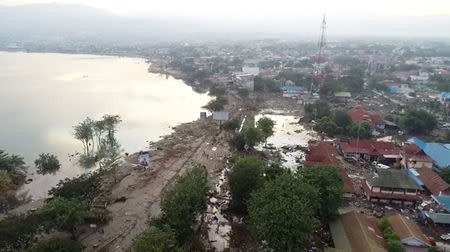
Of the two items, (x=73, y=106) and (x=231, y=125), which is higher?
(x=231, y=125)

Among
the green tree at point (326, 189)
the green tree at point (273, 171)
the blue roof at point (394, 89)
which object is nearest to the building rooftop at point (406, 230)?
the green tree at point (326, 189)

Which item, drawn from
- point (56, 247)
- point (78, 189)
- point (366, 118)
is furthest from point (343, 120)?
point (56, 247)

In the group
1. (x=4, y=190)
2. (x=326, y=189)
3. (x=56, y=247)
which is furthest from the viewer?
(x=4, y=190)

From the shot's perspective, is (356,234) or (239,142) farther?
(239,142)

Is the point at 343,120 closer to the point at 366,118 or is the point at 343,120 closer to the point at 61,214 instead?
the point at 366,118

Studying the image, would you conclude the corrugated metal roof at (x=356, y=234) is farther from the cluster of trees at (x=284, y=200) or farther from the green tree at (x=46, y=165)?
the green tree at (x=46, y=165)

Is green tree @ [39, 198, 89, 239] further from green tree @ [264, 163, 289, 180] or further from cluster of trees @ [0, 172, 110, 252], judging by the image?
green tree @ [264, 163, 289, 180]

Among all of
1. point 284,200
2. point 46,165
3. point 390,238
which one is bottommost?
point 46,165

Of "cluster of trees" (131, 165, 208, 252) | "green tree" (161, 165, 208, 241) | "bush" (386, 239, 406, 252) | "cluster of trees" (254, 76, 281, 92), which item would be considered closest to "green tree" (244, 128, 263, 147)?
"cluster of trees" (131, 165, 208, 252)
